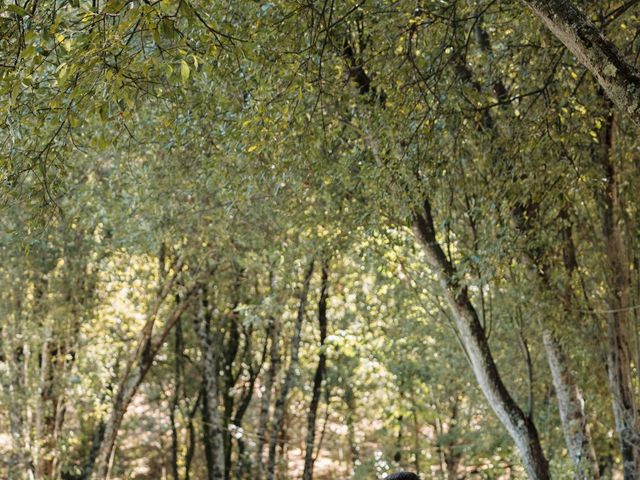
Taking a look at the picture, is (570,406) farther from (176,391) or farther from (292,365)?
(176,391)

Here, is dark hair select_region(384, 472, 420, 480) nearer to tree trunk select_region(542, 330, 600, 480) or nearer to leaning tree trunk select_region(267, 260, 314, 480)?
tree trunk select_region(542, 330, 600, 480)

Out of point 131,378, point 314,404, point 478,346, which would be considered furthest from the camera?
point 314,404

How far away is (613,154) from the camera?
27.9 feet

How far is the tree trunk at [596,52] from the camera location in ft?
12.6

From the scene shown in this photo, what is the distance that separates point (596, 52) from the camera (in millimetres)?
3896

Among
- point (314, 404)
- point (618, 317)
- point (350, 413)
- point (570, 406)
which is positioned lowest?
point (570, 406)

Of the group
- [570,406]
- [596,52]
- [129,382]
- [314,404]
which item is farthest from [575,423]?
[129,382]

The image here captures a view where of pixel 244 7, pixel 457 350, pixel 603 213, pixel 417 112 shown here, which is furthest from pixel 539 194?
pixel 457 350

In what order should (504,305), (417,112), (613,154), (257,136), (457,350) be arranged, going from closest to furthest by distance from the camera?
(257,136)
(417,112)
(613,154)
(504,305)
(457,350)

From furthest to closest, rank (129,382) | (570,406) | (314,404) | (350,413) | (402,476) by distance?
(350,413) < (314,404) < (129,382) < (570,406) < (402,476)

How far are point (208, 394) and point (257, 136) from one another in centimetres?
1266

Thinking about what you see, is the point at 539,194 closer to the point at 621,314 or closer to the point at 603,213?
the point at 603,213

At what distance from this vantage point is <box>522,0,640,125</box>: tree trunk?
3.84 meters

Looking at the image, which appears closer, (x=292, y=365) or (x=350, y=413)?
(x=292, y=365)
